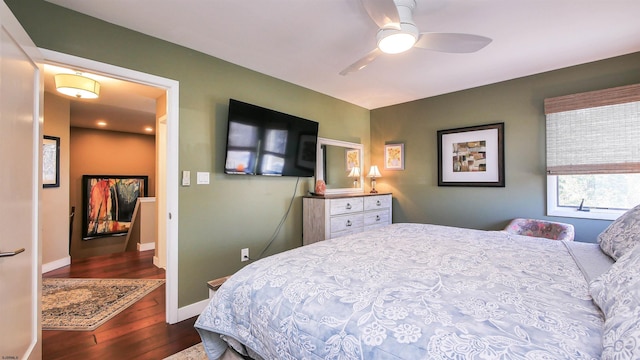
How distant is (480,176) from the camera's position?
137 inches

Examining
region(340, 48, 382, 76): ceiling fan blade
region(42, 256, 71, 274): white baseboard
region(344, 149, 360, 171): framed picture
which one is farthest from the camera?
region(344, 149, 360, 171): framed picture

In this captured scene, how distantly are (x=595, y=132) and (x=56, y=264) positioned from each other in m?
6.83

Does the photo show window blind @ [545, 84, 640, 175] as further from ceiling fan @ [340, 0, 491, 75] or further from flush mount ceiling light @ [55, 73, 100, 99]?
flush mount ceiling light @ [55, 73, 100, 99]

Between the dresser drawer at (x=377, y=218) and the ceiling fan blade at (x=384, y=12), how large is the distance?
2.47 meters

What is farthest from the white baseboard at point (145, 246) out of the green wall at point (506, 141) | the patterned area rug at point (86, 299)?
the green wall at point (506, 141)

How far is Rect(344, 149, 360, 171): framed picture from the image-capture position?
13.7 ft

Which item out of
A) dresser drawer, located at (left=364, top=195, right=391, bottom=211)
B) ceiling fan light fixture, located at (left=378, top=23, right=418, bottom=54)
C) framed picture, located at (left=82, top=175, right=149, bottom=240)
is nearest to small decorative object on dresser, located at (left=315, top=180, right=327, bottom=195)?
dresser drawer, located at (left=364, top=195, right=391, bottom=211)

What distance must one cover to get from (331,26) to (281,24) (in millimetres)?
391

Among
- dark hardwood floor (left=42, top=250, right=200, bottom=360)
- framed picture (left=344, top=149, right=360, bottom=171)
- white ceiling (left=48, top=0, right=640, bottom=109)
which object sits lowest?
dark hardwood floor (left=42, top=250, right=200, bottom=360)

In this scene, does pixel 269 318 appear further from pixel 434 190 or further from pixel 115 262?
pixel 115 262

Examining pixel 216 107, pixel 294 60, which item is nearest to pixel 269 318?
pixel 216 107

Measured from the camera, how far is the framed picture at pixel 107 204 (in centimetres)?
516

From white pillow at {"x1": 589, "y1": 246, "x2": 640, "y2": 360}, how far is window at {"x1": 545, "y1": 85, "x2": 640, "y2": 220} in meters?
2.38

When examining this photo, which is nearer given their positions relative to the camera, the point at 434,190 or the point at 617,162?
the point at 617,162
